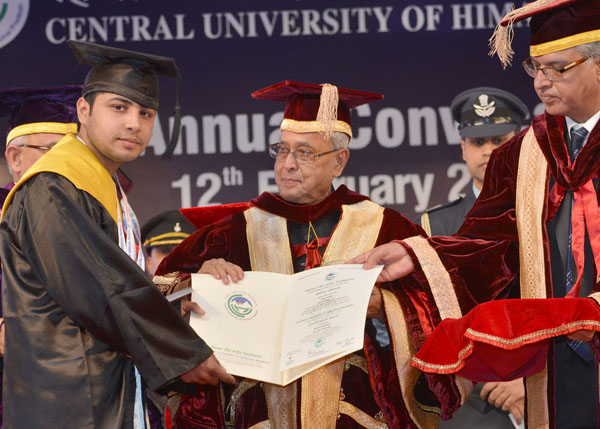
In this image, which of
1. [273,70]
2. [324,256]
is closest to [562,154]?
[324,256]

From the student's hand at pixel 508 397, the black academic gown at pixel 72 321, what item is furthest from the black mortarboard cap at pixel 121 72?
the student's hand at pixel 508 397

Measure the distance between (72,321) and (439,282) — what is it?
136cm

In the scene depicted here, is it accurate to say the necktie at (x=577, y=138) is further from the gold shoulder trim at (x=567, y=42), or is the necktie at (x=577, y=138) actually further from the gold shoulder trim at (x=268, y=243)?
the gold shoulder trim at (x=268, y=243)

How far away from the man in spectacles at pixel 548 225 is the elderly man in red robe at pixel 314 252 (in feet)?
0.91

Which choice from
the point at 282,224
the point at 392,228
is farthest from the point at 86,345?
the point at 392,228

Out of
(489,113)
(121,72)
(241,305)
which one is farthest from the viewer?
(489,113)

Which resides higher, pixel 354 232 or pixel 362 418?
pixel 354 232

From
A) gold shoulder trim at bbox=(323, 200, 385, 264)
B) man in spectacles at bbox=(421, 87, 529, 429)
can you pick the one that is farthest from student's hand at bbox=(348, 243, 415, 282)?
man in spectacles at bbox=(421, 87, 529, 429)

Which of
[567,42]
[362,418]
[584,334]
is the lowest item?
[362,418]

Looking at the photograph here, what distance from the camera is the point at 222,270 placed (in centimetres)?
326

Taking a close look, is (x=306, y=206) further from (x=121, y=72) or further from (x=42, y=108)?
(x=42, y=108)

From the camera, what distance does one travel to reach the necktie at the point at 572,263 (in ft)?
9.86

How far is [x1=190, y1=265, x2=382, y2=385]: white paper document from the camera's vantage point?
10.1ft

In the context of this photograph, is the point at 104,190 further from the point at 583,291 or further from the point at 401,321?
the point at 583,291
